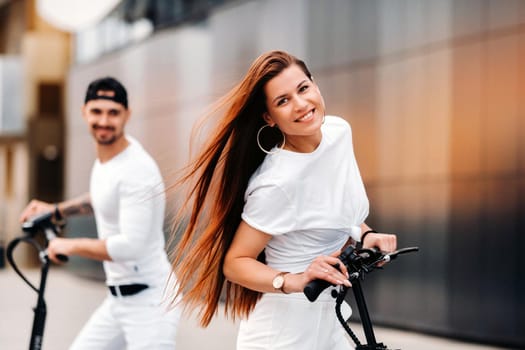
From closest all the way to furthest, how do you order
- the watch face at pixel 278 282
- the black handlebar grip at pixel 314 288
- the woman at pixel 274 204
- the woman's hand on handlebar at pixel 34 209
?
the black handlebar grip at pixel 314 288 → the watch face at pixel 278 282 → the woman at pixel 274 204 → the woman's hand on handlebar at pixel 34 209

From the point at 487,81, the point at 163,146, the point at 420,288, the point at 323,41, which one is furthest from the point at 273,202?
the point at 163,146

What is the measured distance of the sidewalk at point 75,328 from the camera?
1002 cm

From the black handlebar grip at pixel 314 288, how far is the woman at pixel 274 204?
0.77 feet

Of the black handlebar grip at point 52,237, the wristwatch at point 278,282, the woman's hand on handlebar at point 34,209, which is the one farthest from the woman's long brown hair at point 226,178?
the woman's hand on handlebar at point 34,209

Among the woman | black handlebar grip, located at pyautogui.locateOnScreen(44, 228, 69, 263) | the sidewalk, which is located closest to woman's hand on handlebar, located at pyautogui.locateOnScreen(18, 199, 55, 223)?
black handlebar grip, located at pyautogui.locateOnScreen(44, 228, 69, 263)

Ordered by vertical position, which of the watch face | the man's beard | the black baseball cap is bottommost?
the watch face

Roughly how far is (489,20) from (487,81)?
2.08ft

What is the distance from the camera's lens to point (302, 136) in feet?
9.41

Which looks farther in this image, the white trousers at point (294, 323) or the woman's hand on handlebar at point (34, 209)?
the woman's hand on handlebar at point (34, 209)

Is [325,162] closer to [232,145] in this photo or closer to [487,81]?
[232,145]

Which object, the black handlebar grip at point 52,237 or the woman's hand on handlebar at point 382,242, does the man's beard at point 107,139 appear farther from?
the woman's hand on handlebar at point 382,242

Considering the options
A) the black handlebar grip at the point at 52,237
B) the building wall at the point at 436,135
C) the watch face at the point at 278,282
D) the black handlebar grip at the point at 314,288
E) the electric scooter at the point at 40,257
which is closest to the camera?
the black handlebar grip at the point at 314,288

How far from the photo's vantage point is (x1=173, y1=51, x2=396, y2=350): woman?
2811 millimetres

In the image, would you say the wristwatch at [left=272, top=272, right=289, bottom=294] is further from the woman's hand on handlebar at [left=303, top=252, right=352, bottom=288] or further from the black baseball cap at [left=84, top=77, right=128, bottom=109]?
the black baseball cap at [left=84, top=77, right=128, bottom=109]
